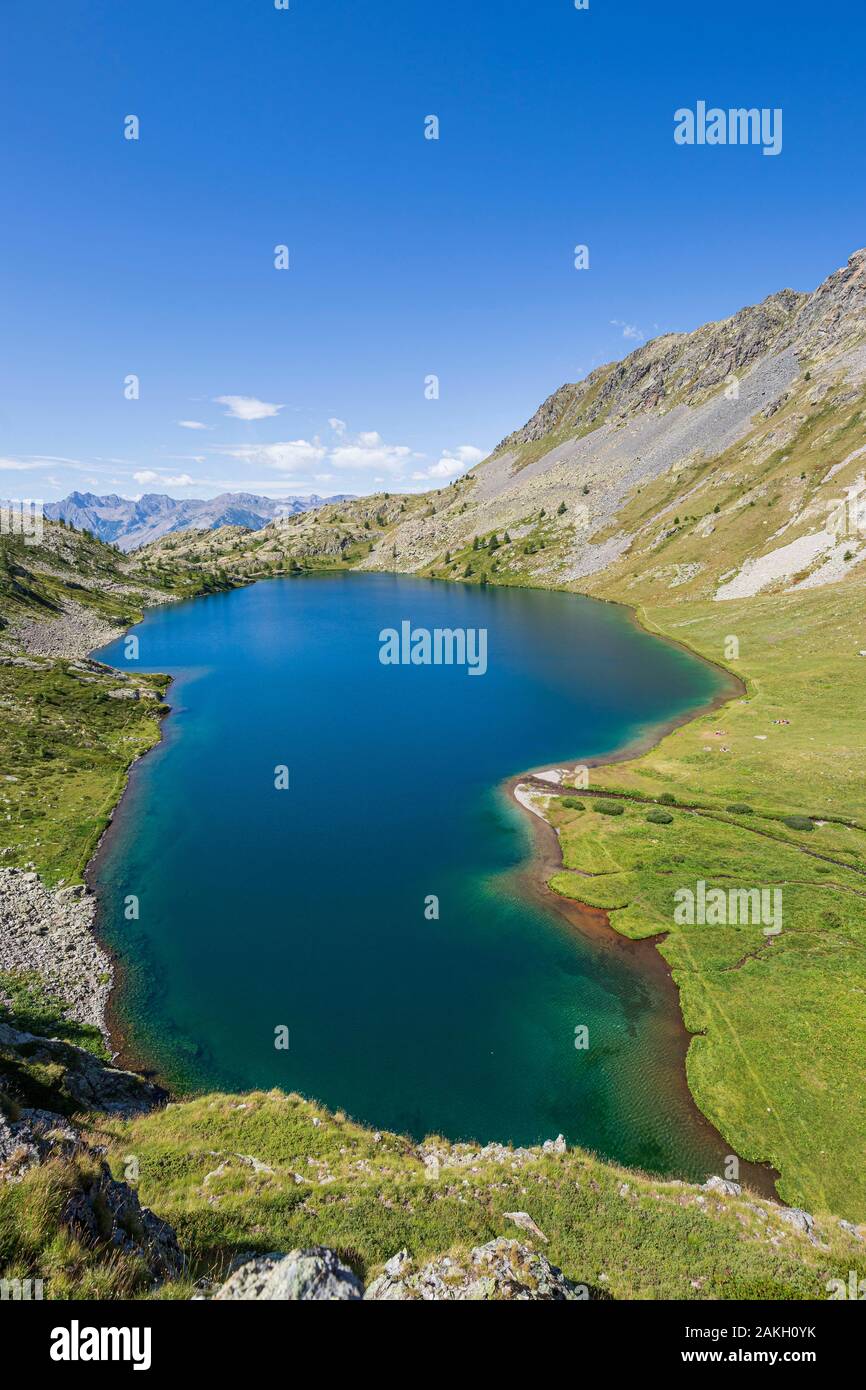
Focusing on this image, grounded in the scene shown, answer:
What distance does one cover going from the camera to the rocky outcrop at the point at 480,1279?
14441 millimetres

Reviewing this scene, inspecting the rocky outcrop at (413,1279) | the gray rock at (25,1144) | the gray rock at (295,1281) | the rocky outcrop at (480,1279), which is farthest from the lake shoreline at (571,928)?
the gray rock at (295,1281)

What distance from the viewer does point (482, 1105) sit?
31203 millimetres

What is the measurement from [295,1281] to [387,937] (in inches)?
1224

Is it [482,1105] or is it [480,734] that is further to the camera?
[480,734]

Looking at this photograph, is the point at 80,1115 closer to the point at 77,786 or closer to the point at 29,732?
the point at 77,786

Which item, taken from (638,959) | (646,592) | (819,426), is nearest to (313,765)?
(638,959)

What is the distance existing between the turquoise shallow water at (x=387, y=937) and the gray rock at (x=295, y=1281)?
18.2 metres

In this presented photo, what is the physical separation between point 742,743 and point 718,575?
102 metres

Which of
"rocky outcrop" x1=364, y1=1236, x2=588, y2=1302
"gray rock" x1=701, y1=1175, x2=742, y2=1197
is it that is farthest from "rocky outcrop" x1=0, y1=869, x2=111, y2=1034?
"gray rock" x1=701, y1=1175, x2=742, y2=1197

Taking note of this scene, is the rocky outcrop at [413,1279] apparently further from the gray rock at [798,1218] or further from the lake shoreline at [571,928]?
the lake shoreline at [571,928]

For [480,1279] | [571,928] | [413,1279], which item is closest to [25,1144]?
[413,1279]

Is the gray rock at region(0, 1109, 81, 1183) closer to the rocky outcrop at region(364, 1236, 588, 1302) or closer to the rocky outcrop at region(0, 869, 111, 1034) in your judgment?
the rocky outcrop at region(364, 1236, 588, 1302)

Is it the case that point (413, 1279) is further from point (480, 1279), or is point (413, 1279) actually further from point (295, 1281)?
point (295, 1281)
